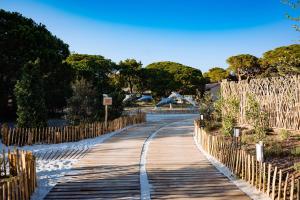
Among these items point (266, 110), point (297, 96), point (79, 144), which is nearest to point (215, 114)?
point (266, 110)

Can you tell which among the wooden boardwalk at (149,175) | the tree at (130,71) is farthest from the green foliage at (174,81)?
the wooden boardwalk at (149,175)

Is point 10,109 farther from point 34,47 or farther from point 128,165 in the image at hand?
point 128,165

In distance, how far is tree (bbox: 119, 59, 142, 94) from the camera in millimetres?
70369

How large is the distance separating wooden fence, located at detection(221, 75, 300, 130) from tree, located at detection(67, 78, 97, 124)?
9.69m

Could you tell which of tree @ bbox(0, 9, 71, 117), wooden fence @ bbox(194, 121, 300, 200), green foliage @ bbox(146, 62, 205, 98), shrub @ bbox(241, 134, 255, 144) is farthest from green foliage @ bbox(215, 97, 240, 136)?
green foliage @ bbox(146, 62, 205, 98)

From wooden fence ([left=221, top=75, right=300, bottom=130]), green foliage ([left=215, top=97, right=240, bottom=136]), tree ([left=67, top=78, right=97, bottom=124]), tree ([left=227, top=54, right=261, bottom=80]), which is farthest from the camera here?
tree ([left=227, top=54, right=261, bottom=80])

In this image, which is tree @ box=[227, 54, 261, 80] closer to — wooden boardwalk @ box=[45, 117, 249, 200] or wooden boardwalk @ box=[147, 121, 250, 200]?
wooden boardwalk @ box=[45, 117, 249, 200]

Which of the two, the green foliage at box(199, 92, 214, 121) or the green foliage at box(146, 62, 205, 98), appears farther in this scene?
the green foliage at box(146, 62, 205, 98)

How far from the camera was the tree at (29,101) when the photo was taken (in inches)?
788

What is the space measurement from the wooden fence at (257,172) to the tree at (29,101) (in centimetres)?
1051

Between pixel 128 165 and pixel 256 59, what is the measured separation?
59634 millimetres

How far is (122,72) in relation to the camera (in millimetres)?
71000

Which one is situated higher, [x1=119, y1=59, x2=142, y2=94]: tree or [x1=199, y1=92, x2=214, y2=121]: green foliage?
[x1=119, y1=59, x2=142, y2=94]: tree

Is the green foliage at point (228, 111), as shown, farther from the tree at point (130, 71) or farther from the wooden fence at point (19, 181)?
the tree at point (130, 71)
